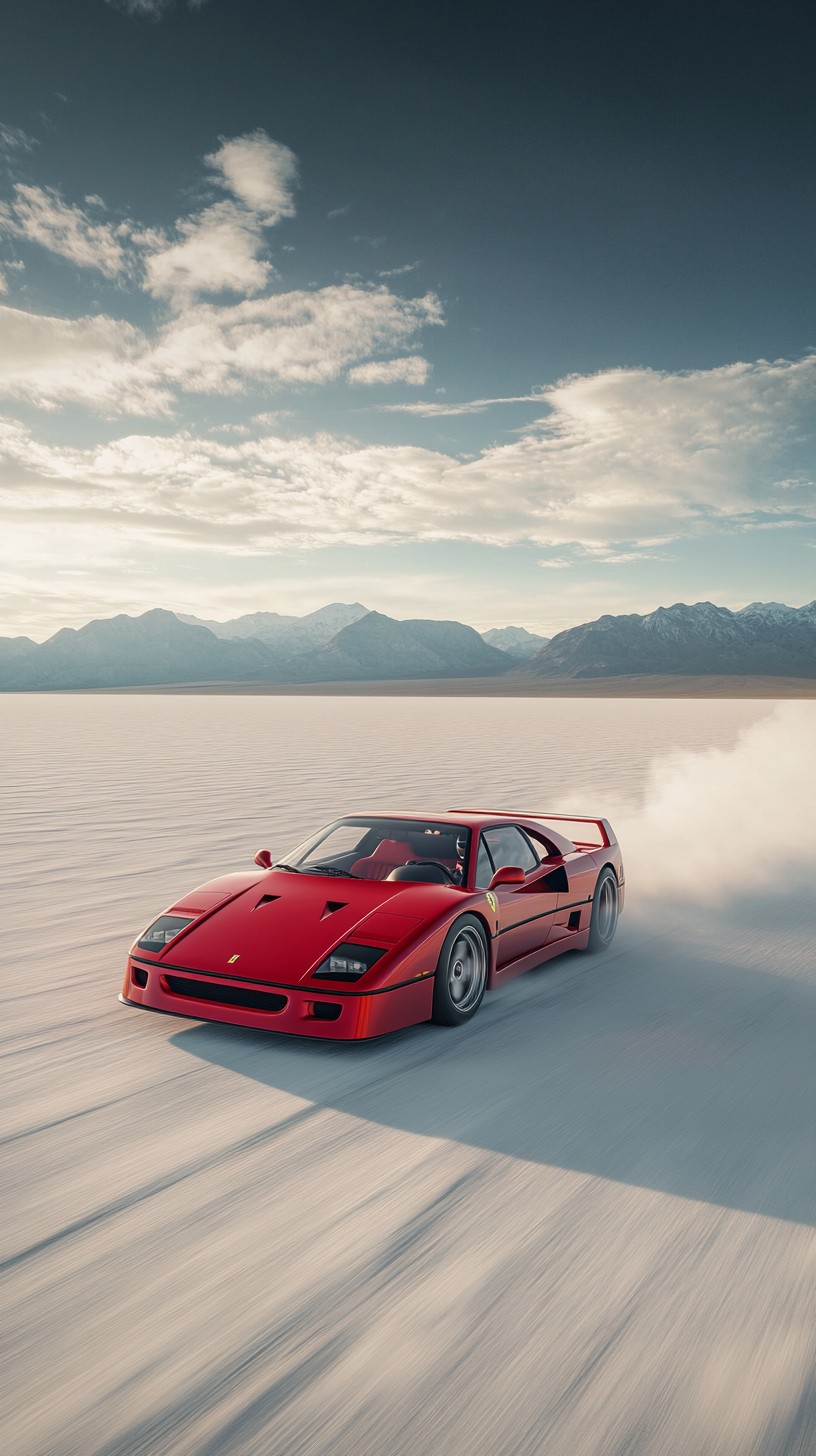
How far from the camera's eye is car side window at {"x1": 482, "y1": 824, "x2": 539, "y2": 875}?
21.3ft

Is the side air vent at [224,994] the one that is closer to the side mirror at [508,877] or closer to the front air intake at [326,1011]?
the front air intake at [326,1011]

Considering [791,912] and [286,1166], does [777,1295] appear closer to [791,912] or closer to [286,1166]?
[286,1166]

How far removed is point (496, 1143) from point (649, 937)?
4.26 m

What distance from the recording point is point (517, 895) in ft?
20.1

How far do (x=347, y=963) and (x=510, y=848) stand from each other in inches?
86.7

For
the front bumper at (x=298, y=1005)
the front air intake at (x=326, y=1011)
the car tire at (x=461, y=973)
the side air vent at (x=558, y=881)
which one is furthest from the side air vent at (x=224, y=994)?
the side air vent at (x=558, y=881)

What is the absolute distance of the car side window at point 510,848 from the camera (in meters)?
6.50

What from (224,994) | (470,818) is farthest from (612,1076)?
(470,818)

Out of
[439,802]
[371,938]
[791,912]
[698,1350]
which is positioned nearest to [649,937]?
[791,912]

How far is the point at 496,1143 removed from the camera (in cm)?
392

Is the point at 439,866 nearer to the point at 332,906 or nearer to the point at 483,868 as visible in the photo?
the point at 483,868

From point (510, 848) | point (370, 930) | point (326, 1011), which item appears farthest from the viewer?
point (510, 848)

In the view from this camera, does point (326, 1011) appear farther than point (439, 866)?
No

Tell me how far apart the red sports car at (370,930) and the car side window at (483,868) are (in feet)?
0.03
